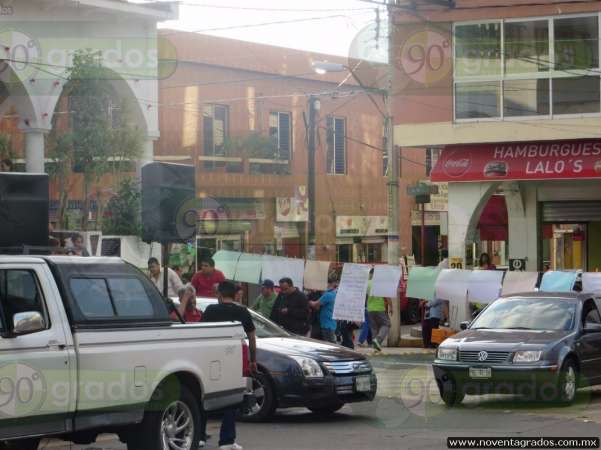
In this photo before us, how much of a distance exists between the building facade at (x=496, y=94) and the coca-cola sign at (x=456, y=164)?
24 millimetres

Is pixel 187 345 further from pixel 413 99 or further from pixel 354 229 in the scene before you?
pixel 354 229

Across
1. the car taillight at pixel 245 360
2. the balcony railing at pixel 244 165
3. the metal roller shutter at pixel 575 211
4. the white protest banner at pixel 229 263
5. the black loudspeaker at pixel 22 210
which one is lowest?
the car taillight at pixel 245 360

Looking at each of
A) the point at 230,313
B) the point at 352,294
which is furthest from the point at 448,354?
the point at 352,294

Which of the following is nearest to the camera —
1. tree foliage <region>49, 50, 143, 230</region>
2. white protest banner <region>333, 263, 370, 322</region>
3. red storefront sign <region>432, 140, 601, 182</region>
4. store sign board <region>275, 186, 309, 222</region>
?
white protest banner <region>333, 263, 370, 322</region>

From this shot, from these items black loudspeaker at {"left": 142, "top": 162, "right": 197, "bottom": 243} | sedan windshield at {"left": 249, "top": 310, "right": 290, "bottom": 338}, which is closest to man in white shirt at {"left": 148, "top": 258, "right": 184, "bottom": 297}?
black loudspeaker at {"left": 142, "top": 162, "right": 197, "bottom": 243}

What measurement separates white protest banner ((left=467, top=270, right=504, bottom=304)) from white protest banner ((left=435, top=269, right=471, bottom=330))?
0.38 ft

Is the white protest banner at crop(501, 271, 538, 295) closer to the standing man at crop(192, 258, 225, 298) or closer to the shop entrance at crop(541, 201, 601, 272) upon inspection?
the standing man at crop(192, 258, 225, 298)

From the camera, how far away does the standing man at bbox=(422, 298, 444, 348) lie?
2386 cm

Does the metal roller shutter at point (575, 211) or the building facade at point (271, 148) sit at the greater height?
the building facade at point (271, 148)

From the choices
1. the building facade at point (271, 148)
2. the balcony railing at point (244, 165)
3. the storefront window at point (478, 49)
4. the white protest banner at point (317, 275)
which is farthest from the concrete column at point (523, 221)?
the balcony railing at point (244, 165)

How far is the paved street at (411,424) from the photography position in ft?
39.8

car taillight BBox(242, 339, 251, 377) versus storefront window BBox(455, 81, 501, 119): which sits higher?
storefront window BBox(455, 81, 501, 119)

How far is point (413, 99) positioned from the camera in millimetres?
27875

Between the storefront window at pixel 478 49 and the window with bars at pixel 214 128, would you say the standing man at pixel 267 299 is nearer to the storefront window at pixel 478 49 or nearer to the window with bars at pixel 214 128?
the storefront window at pixel 478 49
